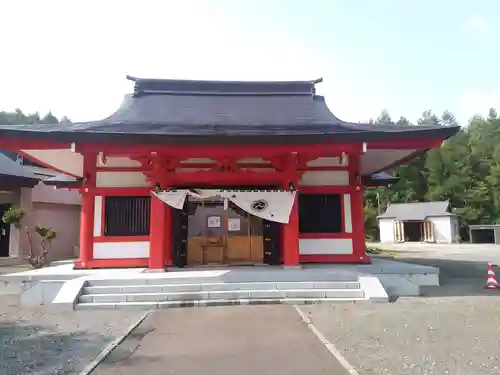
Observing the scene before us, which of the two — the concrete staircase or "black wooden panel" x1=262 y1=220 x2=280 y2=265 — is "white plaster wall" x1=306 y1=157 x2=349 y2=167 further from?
the concrete staircase

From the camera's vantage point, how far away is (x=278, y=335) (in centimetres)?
600

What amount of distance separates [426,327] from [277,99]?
9620 millimetres

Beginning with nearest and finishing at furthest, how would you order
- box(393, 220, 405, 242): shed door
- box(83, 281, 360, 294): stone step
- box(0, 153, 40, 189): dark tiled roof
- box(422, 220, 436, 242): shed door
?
box(83, 281, 360, 294): stone step < box(0, 153, 40, 189): dark tiled roof < box(422, 220, 436, 242): shed door < box(393, 220, 405, 242): shed door

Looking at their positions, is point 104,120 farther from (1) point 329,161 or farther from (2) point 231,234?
(1) point 329,161

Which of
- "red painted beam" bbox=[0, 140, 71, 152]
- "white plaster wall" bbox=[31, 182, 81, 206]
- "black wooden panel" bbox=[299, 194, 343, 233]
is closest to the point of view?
"red painted beam" bbox=[0, 140, 71, 152]

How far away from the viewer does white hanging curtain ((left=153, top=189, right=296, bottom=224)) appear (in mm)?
10266

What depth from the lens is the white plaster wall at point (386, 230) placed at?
46469mm

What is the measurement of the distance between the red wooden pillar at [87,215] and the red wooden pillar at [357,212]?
7.02 m

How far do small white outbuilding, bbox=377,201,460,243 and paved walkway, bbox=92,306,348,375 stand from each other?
4026 centimetres

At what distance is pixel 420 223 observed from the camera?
4522 centimetres

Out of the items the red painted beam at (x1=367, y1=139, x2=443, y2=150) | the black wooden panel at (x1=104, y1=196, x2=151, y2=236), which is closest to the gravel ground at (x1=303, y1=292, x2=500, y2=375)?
the red painted beam at (x1=367, y1=139, x2=443, y2=150)

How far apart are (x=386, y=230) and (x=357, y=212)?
3806 cm

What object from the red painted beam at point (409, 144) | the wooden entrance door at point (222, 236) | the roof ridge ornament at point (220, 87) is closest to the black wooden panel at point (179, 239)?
the wooden entrance door at point (222, 236)

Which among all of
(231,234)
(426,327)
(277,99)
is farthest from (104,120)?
(426,327)
